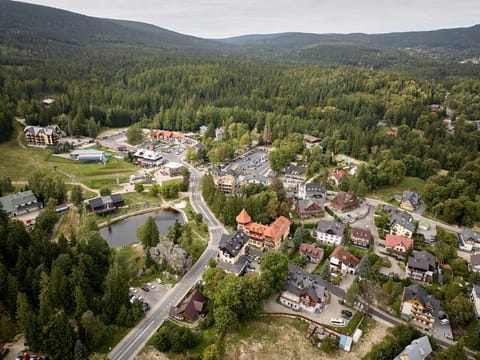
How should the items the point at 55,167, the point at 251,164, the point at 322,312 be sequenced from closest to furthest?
1. the point at 322,312
2. the point at 55,167
3. the point at 251,164

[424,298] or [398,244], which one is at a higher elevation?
[424,298]

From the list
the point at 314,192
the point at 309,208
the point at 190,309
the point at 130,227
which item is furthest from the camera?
the point at 314,192

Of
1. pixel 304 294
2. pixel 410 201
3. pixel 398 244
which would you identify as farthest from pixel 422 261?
pixel 410 201

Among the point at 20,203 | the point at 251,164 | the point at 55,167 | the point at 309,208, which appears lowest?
the point at 251,164

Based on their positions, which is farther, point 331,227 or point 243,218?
point 243,218

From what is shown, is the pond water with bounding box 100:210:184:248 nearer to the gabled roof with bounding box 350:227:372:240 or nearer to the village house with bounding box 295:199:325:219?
the village house with bounding box 295:199:325:219

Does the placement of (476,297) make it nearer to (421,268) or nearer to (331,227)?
(421,268)
